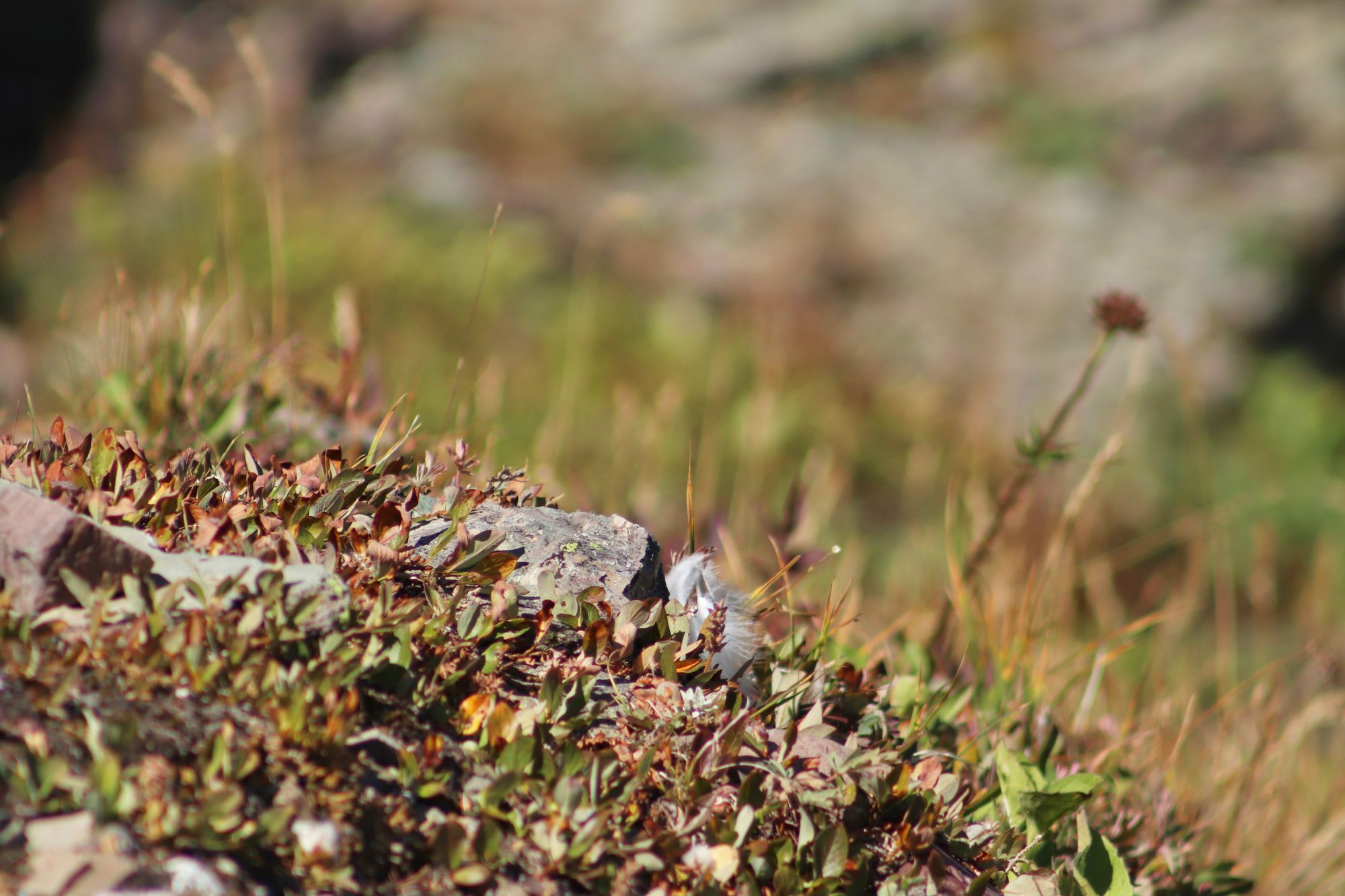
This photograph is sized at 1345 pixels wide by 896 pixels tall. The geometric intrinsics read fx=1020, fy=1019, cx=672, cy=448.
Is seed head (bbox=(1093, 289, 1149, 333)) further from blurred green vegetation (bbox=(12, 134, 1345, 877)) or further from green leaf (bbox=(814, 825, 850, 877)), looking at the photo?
green leaf (bbox=(814, 825, 850, 877))

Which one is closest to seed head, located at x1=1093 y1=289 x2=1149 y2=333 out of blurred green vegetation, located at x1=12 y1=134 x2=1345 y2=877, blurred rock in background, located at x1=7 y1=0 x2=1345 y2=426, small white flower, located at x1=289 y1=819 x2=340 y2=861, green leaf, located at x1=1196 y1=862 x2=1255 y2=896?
blurred green vegetation, located at x1=12 y1=134 x2=1345 y2=877

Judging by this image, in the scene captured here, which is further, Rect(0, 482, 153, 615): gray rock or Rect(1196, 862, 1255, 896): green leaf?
Rect(1196, 862, 1255, 896): green leaf

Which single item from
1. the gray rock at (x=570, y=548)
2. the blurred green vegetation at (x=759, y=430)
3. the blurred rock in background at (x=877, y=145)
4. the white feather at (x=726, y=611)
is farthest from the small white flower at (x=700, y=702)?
the blurred rock in background at (x=877, y=145)

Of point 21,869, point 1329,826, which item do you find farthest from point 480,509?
point 1329,826

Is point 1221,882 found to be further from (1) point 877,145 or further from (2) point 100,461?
(1) point 877,145

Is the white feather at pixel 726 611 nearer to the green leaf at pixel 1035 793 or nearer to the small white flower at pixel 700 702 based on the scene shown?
the small white flower at pixel 700 702

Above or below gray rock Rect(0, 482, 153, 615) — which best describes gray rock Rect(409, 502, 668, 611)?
below
